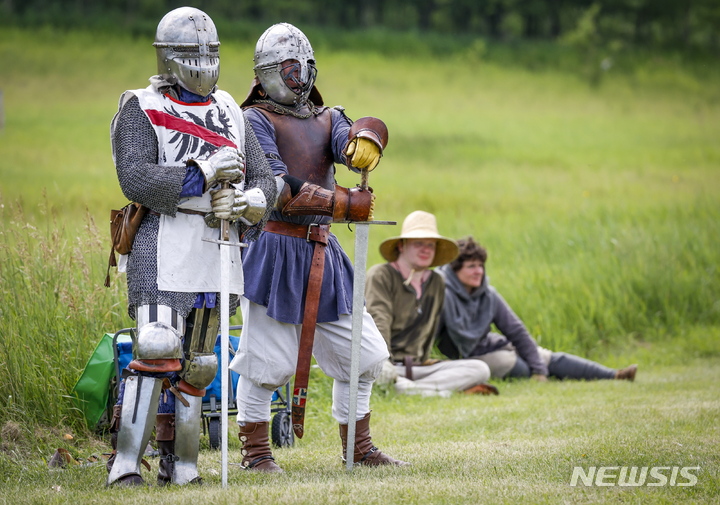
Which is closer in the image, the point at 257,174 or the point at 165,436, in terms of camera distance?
the point at 165,436

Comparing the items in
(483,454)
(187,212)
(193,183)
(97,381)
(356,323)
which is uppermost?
(193,183)

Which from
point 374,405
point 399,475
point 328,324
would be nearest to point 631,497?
point 399,475

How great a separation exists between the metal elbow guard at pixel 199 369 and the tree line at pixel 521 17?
25.1 m

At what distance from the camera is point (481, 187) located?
1767 cm

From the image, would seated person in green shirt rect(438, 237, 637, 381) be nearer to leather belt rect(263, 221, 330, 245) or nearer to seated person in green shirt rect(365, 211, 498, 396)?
seated person in green shirt rect(365, 211, 498, 396)

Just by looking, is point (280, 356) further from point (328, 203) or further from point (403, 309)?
point (403, 309)

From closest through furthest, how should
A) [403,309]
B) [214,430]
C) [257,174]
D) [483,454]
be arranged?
[257,174]
[483,454]
[214,430]
[403,309]

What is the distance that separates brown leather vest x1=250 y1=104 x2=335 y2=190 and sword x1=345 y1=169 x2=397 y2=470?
30 centimetres

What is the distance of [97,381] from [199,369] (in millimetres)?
1637

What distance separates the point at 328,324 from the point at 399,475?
2.67 ft

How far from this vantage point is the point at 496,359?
27.6 feet

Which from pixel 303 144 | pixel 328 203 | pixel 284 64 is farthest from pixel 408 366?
pixel 284 64

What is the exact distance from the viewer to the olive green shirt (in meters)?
7.74

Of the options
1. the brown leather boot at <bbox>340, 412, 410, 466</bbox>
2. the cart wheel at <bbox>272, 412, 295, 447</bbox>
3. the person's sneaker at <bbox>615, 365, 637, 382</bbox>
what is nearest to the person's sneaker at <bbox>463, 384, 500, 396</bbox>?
the person's sneaker at <bbox>615, 365, 637, 382</bbox>
